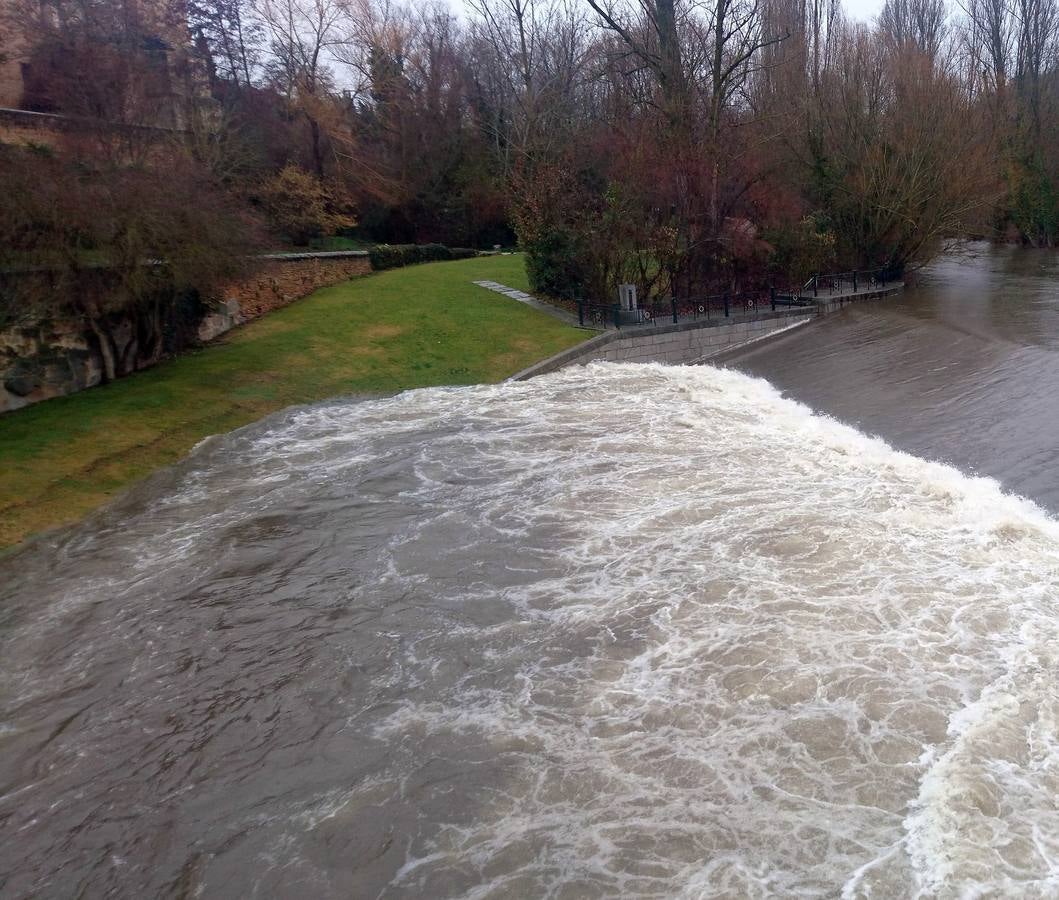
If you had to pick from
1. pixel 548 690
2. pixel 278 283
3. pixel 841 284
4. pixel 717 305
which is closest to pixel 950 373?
pixel 717 305

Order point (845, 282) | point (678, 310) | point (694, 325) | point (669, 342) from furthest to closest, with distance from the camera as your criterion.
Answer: point (845, 282) < point (678, 310) < point (694, 325) < point (669, 342)

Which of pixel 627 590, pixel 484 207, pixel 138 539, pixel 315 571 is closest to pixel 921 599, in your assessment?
pixel 627 590

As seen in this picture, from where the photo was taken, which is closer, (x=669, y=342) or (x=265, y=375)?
(x=265, y=375)

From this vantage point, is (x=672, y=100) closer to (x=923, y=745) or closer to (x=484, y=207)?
(x=484, y=207)

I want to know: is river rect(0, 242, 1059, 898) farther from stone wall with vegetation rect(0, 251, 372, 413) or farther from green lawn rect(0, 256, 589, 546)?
stone wall with vegetation rect(0, 251, 372, 413)

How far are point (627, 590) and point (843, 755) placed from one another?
2.72 metres

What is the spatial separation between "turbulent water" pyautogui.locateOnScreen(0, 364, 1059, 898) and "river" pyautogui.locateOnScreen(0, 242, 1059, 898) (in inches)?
1.0

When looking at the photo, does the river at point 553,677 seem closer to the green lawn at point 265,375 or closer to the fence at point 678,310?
the green lawn at point 265,375

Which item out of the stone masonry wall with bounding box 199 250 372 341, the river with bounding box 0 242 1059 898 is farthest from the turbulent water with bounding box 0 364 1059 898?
the stone masonry wall with bounding box 199 250 372 341

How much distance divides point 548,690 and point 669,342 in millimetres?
15134

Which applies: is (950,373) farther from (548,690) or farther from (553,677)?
(548,690)

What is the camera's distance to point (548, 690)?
6.27 metres

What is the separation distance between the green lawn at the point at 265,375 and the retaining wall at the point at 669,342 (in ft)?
2.12

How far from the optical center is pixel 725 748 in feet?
18.1
